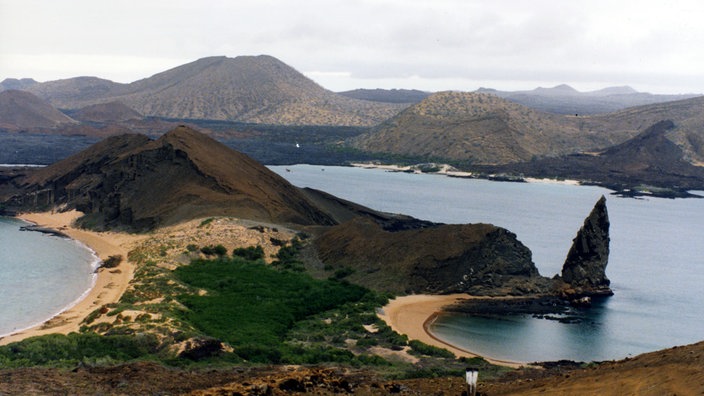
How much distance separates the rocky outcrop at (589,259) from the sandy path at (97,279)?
4383 cm

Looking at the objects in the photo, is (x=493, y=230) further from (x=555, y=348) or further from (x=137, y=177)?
(x=137, y=177)

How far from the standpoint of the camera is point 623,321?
239 ft

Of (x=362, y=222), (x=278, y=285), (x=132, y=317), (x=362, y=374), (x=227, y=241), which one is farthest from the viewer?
(x=362, y=222)

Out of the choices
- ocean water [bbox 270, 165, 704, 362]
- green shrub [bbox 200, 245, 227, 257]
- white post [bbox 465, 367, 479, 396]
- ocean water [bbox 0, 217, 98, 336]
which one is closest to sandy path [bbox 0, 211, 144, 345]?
ocean water [bbox 0, 217, 98, 336]

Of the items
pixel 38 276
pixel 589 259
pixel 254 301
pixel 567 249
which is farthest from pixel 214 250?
pixel 567 249

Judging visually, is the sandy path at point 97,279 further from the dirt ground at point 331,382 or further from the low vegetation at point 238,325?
the dirt ground at point 331,382

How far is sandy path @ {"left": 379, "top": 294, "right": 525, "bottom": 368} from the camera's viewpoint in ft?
194

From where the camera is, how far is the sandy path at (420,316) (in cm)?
5925

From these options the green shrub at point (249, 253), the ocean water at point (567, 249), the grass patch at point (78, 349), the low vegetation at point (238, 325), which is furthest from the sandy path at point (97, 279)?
the ocean water at point (567, 249)

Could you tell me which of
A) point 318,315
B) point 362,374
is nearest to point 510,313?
point 318,315

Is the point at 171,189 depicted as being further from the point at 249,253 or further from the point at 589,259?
the point at 589,259

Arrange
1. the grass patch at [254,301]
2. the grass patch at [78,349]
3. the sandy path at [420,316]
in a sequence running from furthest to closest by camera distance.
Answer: the sandy path at [420,316], the grass patch at [254,301], the grass patch at [78,349]

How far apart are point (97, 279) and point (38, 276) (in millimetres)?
6461

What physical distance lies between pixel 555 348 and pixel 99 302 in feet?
117
